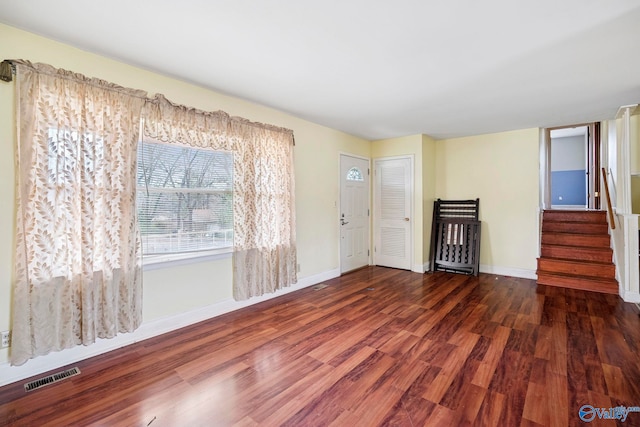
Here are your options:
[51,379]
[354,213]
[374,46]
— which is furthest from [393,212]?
[51,379]

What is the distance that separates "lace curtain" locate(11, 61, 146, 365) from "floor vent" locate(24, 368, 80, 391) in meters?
0.18

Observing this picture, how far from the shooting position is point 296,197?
398 centimetres

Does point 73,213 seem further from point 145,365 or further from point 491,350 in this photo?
point 491,350

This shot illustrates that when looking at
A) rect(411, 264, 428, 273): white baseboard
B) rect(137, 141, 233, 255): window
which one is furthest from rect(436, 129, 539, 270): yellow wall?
rect(137, 141, 233, 255): window

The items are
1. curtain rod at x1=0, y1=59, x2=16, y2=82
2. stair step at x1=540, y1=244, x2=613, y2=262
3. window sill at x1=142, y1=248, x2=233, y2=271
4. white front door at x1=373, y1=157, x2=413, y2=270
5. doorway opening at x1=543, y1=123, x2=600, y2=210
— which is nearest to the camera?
curtain rod at x1=0, y1=59, x2=16, y2=82

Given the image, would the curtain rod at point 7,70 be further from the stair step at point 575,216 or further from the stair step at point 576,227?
the stair step at point 575,216

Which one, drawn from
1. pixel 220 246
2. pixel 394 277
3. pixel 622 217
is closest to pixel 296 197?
pixel 220 246

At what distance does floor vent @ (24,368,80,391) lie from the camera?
195 centimetres

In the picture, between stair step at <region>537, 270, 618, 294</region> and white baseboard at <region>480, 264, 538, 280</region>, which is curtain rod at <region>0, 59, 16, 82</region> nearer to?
white baseboard at <region>480, 264, 538, 280</region>

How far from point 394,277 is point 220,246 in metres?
2.87

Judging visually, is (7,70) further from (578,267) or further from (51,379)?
(578,267)

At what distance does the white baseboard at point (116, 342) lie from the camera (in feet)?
6.61

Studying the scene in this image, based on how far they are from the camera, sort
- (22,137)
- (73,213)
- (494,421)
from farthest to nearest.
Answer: (73,213), (22,137), (494,421)

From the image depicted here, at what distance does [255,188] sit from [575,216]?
17.6 ft
